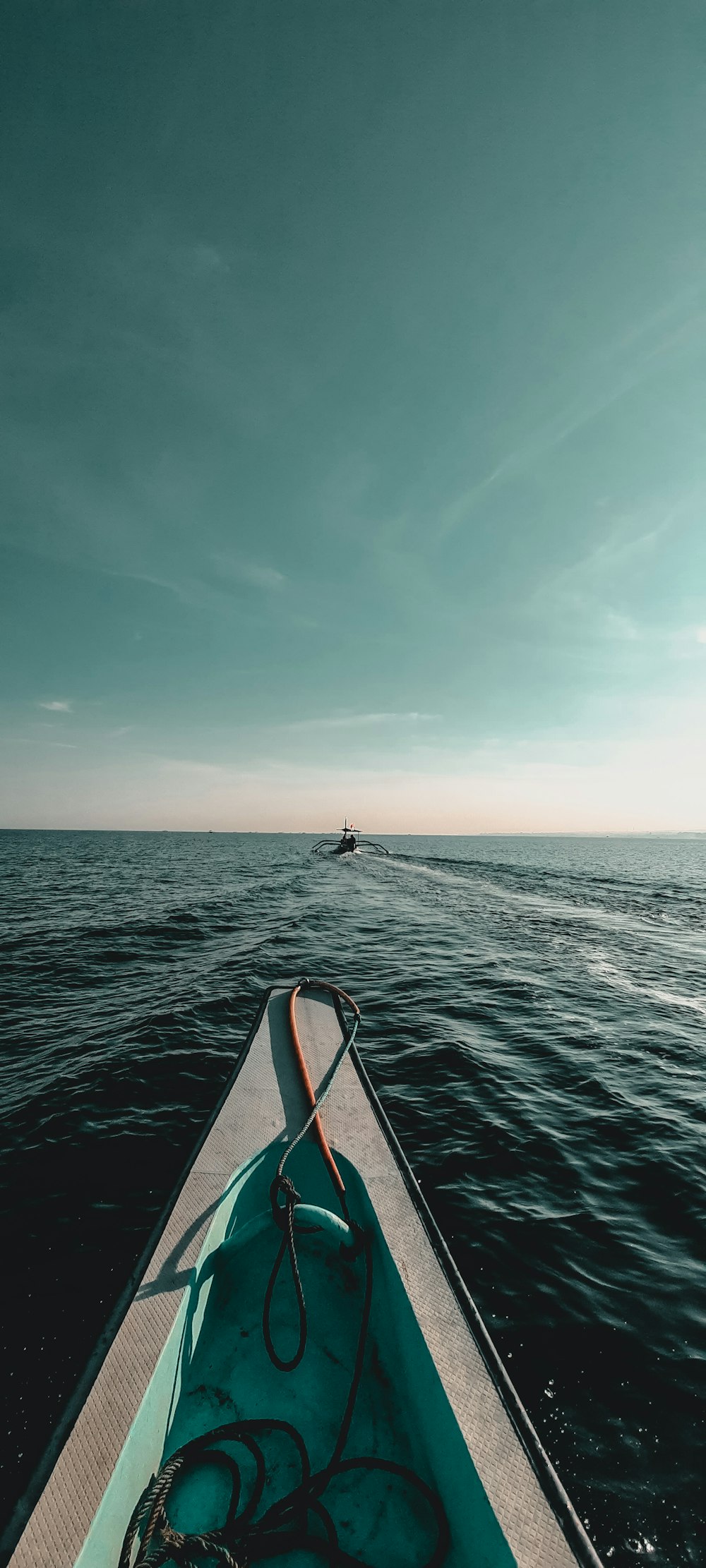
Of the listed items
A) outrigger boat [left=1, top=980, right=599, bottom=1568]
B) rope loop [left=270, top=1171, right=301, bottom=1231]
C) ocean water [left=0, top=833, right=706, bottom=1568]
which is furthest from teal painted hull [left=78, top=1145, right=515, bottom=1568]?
ocean water [left=0, top=833, right=706, bottom=1568]

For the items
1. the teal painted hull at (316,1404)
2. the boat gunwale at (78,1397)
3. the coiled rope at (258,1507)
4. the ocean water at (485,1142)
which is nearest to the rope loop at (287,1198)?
the teal painted hull at (316,1404)

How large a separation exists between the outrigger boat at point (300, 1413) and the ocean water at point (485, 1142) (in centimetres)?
138

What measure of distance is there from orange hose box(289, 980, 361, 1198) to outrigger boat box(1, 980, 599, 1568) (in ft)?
0.14

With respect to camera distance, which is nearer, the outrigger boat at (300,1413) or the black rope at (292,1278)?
the outrigger boat at (300,1413)

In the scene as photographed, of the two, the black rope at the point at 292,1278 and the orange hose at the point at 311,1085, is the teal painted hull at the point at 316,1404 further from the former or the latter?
the orange hose at the point at 311,1085

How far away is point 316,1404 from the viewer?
357 cm

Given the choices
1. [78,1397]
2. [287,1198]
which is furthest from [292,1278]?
[78,1397]

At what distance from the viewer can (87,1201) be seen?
624cm

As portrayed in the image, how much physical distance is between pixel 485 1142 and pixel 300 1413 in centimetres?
471

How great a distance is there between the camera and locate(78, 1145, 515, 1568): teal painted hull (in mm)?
2773

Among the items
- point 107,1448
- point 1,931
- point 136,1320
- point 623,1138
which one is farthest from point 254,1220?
point 1,931

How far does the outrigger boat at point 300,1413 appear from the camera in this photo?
8.41 ft

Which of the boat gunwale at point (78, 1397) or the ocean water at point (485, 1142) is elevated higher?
the boat gunwale at point (78, 1397)

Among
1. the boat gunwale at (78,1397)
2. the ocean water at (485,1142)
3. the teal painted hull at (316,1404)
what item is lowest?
the ocean water at (485,1142)
